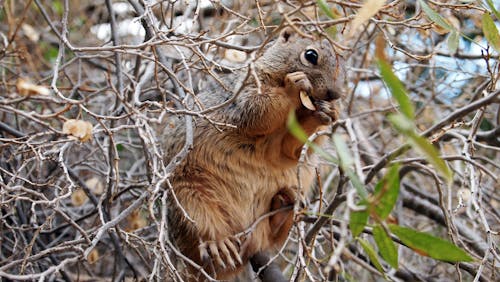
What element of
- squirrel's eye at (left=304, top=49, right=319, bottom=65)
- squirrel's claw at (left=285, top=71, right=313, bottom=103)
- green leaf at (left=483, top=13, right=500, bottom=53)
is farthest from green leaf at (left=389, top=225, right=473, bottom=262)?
squirrel's eye at (left=304, top=49, right=319, bottom=65)

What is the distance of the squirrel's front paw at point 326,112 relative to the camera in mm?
3014

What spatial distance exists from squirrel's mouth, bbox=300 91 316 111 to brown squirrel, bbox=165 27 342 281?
0.01 meters

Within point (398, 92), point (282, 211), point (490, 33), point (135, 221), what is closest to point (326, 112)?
point (282, 211)

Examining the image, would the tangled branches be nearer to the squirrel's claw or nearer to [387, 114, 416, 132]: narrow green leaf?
the squirrel's claw

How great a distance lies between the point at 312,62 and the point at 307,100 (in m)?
0.39

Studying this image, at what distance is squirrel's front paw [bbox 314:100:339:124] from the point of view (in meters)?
3.01

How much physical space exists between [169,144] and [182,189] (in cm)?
35

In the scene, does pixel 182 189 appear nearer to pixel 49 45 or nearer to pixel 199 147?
pixel 199 147

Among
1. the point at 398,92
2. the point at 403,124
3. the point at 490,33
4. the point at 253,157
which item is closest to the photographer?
the point at 403,124

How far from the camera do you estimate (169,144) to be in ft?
11.3

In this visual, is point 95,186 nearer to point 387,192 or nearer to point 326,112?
point 326,112

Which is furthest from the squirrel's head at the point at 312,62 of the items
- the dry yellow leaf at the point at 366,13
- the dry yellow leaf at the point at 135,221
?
the dry yellow leaf at the point at 135,221

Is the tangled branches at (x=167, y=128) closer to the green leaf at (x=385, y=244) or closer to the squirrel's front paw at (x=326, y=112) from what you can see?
the squirrel's front paw at (x=326, y=112)

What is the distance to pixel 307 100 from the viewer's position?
2.85 meters
